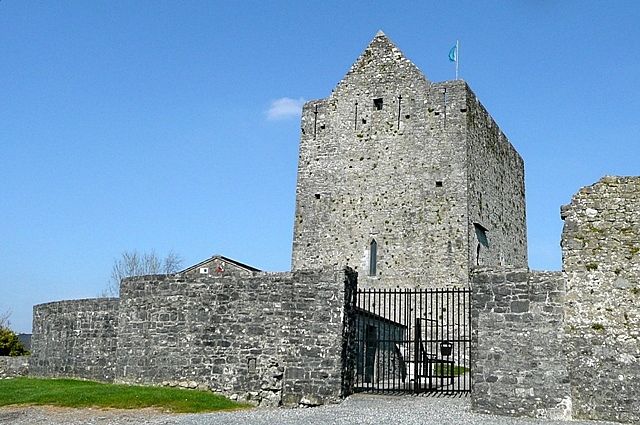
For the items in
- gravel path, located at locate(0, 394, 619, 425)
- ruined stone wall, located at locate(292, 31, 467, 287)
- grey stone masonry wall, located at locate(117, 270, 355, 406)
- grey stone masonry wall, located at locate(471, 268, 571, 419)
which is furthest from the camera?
ruined stone wall, located at locate(292, 31, 467, 287)

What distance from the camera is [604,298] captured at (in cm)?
1473

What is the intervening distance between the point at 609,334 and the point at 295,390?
7.14 m

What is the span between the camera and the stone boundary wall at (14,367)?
24.4 meters

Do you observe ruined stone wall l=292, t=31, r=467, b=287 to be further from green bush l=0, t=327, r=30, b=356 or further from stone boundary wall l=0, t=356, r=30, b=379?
green bush l=0, t=327, r=30, b=356

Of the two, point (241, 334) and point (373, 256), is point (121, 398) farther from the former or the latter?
point (373, 256)

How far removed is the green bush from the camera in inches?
1266

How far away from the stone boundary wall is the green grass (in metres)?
5.27

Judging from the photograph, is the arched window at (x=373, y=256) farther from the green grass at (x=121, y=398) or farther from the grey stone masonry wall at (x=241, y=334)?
the green grass at (x=121, y=398)

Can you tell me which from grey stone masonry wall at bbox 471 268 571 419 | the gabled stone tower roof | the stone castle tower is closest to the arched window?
the stone castle tower

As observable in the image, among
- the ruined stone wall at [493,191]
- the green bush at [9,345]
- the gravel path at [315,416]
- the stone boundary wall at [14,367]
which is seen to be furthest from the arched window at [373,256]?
the green bush at [9,345]

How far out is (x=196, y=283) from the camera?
61.9 feet

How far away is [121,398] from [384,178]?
667 inches

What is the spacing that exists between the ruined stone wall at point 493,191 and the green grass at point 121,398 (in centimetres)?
1482

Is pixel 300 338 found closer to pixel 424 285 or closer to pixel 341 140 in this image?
pixel 424 285
